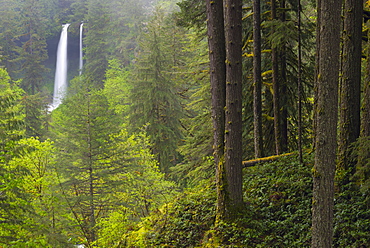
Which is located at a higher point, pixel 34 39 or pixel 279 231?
pixel 34 39

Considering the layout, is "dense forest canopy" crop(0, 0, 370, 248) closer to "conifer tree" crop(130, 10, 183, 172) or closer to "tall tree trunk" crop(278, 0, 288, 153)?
"tall tree trunk" crop(278, 0, 288, 153)

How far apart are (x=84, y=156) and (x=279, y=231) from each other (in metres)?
11.6

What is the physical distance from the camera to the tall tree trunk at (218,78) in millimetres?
6367

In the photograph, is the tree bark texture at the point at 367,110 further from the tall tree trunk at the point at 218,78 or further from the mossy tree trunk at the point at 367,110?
the tall tree trunk at the point at 218,78

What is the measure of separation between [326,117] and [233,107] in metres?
2.32

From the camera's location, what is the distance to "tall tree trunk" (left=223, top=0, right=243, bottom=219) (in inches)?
235

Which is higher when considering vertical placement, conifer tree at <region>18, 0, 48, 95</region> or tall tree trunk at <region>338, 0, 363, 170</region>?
conifer tree at <region>18, 0, 48, 95</region>

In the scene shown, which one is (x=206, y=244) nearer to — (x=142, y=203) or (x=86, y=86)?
(x=142, y=203)

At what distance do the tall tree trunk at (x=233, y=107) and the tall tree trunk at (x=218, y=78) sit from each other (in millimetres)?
163

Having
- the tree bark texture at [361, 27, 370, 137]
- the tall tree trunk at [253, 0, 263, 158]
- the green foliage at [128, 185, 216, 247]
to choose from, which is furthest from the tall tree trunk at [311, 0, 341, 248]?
the tall tree trunk at [253, 0, 263, 158]

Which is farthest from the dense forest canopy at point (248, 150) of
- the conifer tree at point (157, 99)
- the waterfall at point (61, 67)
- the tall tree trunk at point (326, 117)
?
the waterfall at point (61, 67)

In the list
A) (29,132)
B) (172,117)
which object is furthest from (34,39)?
(172,117)

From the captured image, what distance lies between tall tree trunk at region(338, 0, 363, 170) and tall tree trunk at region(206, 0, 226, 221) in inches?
87.8

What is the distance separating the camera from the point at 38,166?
15.4 metres
